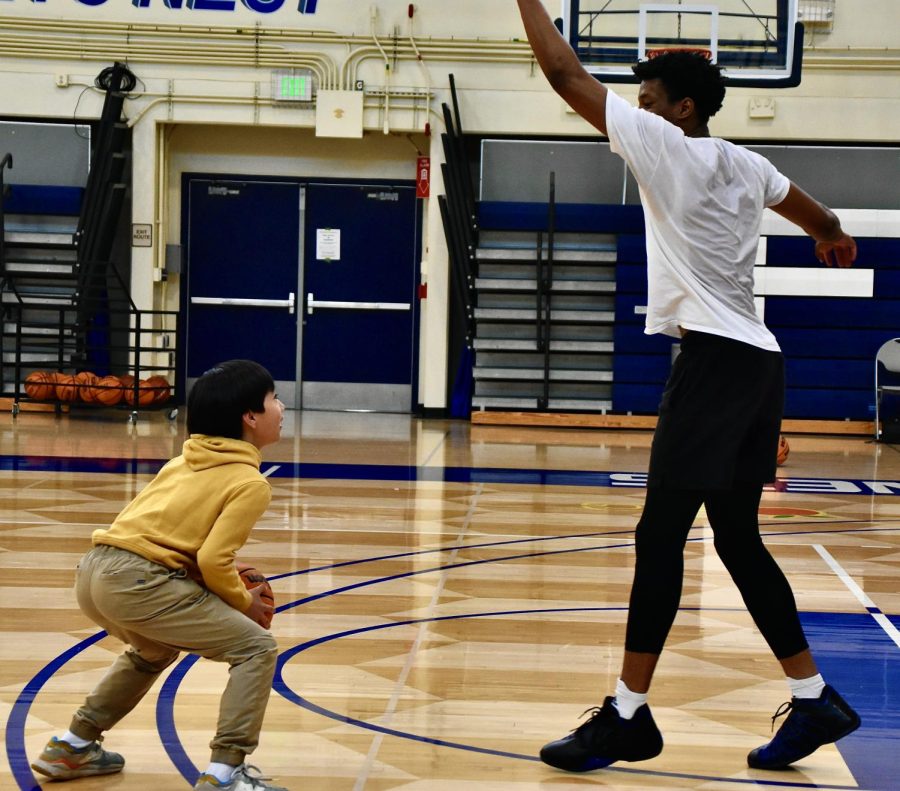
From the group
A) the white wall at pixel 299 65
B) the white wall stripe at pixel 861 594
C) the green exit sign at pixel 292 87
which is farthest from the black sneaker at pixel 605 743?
the green exit sign at pixel 292 87

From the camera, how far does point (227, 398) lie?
230 cm

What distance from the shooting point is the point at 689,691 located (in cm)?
302

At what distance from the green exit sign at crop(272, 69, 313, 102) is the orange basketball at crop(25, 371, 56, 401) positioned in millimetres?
3327

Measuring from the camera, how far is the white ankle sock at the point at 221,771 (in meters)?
2.16

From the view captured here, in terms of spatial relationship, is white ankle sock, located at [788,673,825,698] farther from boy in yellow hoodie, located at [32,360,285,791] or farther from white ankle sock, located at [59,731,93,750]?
white ankle sock, located at [59,731,93,750]

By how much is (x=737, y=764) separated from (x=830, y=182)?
9979 millimetres

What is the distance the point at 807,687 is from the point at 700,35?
23.1ft

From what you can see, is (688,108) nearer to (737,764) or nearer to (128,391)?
(737,764)

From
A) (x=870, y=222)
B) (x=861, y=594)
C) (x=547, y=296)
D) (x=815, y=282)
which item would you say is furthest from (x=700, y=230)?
(x=870, y=222)

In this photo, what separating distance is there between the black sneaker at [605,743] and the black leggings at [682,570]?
14cm

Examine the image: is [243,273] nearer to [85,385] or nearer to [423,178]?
[423,178]

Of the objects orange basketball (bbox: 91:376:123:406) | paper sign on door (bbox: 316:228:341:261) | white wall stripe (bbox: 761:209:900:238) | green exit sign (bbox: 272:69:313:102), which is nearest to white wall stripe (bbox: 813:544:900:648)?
white wall stripe (bbox: 761:209:900:238)

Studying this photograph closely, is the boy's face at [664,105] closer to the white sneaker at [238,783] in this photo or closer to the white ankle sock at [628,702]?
the white ankle sock at [628,702]

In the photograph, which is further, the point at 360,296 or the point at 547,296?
the point at 360,296
